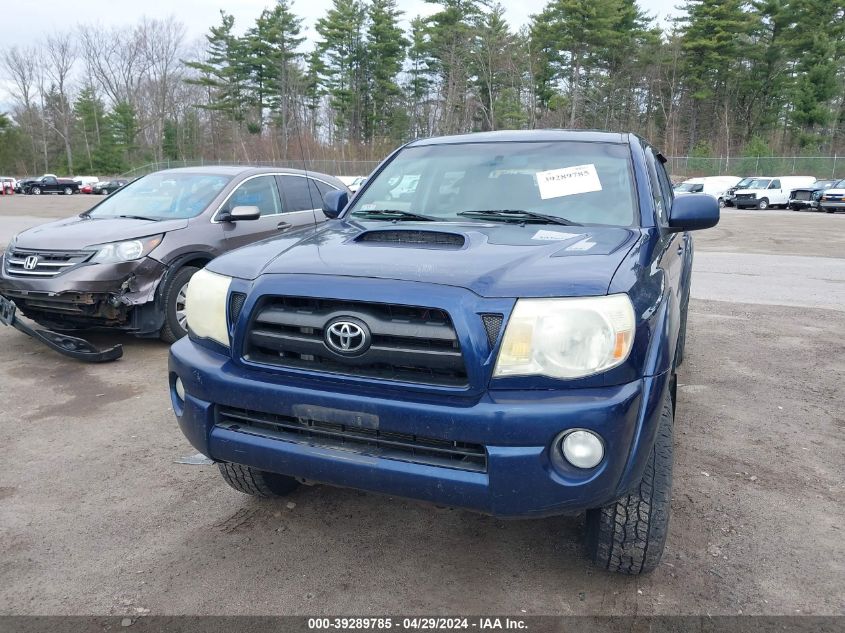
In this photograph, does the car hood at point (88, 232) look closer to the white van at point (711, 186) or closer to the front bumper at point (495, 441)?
the front bumper at point (495, 441)

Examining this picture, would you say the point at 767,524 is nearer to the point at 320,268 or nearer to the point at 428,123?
the point at 320,268

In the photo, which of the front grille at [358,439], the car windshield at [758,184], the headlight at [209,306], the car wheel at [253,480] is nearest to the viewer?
the front grille at [358,439]

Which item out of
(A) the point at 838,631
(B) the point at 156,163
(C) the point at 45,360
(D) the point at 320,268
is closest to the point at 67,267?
(C) the point at 45,360

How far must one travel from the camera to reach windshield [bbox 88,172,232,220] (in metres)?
6.29

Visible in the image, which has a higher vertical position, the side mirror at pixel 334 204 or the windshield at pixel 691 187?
the side mirror at pixel 334 204

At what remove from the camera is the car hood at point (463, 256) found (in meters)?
2.19

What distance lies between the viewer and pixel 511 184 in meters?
3.36

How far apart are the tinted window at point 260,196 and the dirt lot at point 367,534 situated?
2.55 m

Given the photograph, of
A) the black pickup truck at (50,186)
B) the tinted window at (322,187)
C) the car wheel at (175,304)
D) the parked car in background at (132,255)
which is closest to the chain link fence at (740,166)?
the black pickup truck at (50,186)

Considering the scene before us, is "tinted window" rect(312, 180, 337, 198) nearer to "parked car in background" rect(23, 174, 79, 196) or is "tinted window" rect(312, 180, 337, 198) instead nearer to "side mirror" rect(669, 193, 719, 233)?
"side mirror" rect(669, 193, 719, 233)

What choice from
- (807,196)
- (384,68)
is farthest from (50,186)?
(807,196)

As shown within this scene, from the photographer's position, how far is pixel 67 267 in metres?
5.39

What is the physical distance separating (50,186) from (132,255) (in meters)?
53.9

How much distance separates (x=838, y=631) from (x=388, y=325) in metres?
1.92
